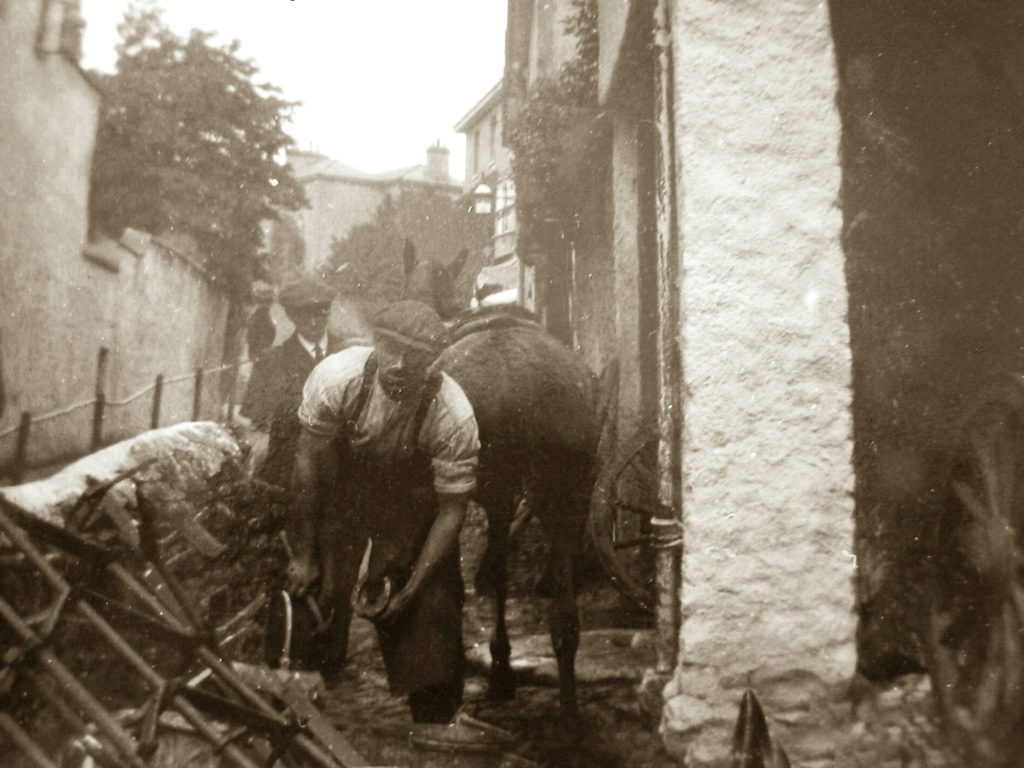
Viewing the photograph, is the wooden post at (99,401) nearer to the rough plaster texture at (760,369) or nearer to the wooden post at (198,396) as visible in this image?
the wooden post at (198,396)

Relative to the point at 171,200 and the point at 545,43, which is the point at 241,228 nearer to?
the point at 171,200

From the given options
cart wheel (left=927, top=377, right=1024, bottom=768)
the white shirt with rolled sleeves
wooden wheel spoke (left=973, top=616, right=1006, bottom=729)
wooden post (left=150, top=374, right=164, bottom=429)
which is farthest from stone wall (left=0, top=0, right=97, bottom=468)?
wooden wheel spoke (left=973, top=616, right=1006, bottom=729)

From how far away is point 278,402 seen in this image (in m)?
3.01

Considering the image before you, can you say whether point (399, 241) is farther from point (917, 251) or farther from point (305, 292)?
point (917, 251)

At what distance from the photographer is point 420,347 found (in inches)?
115

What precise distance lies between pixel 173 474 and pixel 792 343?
2206mm

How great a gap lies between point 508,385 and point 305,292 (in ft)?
2.93

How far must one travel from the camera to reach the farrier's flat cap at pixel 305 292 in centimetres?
323

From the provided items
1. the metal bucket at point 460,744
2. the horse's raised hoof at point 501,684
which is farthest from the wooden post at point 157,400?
the horse's raised hoof at point 501,684

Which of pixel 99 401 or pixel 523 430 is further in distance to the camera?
pixel 523 430

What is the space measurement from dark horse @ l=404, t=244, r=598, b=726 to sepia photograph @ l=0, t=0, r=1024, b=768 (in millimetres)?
15

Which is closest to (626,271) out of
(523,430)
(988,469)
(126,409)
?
(523,430)

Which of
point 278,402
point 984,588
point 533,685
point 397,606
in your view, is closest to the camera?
point 984,588

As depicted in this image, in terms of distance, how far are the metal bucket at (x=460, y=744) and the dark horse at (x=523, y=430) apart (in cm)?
26
